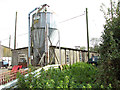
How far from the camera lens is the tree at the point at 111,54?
8.68 feet

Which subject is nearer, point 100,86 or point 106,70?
point 106,70

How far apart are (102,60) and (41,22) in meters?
11.5

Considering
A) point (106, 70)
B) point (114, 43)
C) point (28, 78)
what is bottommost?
point (28, 78)

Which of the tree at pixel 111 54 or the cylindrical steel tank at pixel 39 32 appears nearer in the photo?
the tree at pixel 111 54

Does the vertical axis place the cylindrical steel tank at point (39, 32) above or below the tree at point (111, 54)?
above

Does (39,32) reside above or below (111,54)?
above

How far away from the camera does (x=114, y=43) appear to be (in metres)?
2.68

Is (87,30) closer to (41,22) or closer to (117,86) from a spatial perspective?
(41,22)

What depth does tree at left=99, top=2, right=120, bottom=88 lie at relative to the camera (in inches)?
104

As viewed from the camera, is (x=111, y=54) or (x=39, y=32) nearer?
(x=111, y=54)

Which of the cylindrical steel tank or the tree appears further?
the cylindrical steel tank

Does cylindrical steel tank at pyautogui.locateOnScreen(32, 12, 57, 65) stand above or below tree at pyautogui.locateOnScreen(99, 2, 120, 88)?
above

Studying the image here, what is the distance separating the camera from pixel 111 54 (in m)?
2.64

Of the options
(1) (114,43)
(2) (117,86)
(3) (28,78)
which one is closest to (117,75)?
(2) (117,86)
